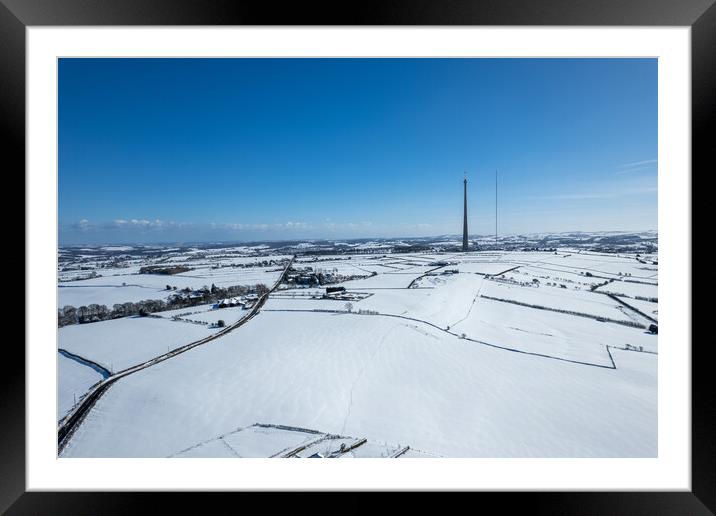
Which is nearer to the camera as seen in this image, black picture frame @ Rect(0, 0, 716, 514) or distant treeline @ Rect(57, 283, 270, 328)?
black picture frame @ Rect(0, 0, 716, 514)

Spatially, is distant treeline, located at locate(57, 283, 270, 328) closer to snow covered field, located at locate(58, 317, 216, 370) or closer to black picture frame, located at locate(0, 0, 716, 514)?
snow covered field, located at locate(58, 317, 216, 370)

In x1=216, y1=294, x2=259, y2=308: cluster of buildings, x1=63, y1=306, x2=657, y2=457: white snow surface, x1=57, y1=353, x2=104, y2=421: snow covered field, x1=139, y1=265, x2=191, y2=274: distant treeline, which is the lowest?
x1=57, y1=353, x2=104, y2=421: snow covered field

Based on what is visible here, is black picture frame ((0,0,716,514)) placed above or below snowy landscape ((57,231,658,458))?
above

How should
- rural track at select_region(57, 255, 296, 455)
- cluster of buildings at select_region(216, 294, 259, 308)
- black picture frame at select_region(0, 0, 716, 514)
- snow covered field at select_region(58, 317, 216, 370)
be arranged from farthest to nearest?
cluster of buildings at select_region(216, 294, 259, 308)
snow covered field at select_region(58, 317, 216, 370)
rural track at select_region(57, 255, 296, 455)
black picture frame at select_region(0, 0, 716, 514)

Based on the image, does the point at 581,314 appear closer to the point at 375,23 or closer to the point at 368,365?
the point at 368,365

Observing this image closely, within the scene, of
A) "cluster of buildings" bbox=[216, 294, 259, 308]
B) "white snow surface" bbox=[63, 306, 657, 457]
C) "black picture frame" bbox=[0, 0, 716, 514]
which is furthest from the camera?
"cluster of buildings" bbox=[216, 294, 259, 308]

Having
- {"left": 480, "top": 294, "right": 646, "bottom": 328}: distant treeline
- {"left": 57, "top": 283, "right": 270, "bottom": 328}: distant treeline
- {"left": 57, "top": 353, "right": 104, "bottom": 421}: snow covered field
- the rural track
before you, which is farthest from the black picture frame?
{"left": 480, "top": 294, "right": 646, "bottom": 328}: distant treeline

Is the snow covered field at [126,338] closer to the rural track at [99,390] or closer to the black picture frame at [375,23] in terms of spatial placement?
the rural track at [99,390]

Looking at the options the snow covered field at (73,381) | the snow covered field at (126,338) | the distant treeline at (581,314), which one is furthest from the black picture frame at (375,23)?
the distant treeline at (581,314)
